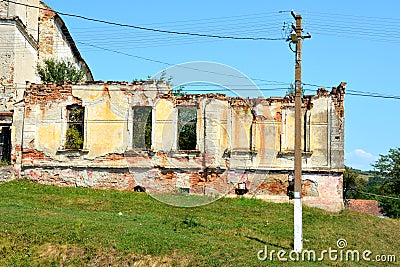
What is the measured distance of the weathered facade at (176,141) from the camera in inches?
898

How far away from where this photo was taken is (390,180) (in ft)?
146

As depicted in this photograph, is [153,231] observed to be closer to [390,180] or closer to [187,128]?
[187,128]

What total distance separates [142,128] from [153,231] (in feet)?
31.0

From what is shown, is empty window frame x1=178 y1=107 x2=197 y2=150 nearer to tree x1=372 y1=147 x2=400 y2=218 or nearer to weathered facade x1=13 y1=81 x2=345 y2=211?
weathered facade x1=13 y1=81 x2=345 y2=211

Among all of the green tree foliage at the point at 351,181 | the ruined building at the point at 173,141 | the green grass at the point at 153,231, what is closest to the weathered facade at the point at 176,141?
the ruined building at the point at 173,141

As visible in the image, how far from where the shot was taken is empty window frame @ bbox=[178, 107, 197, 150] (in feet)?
76.7

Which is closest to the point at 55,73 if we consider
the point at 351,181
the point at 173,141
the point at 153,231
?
the point at 173,141

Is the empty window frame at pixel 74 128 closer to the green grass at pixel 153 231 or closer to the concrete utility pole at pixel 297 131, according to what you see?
the green grass at pixel 153 231

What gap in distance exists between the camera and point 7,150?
24.5 meters

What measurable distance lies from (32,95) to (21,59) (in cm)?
572

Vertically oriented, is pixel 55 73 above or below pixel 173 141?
above

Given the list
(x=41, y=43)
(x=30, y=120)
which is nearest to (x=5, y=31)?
(x=41, y=43)

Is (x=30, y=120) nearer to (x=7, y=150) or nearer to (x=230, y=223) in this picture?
(x=7, y=150)

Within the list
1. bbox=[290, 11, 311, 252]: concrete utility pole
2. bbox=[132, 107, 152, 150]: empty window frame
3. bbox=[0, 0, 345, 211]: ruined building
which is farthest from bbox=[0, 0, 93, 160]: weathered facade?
bbox=[290, 11, 311, 252]: concrete utility pole
